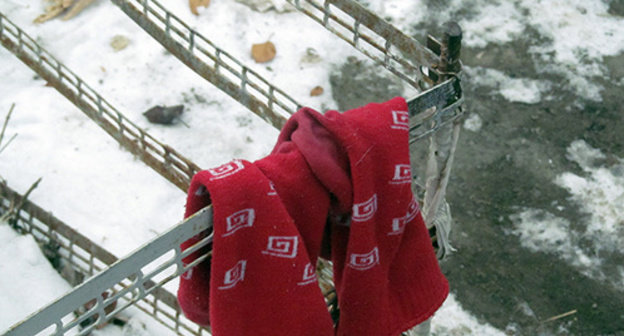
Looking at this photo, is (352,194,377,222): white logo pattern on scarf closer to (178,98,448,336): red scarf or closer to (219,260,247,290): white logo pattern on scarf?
(178,98,448,336): red scarf

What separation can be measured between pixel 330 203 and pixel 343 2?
0.98 m

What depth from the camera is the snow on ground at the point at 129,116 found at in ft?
14.6

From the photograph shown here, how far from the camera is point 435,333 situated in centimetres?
402

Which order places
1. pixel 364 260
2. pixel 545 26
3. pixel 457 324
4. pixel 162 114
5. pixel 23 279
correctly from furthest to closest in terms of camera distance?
1. pixel 545 26
2. pixel 162 114
3. pixel 457 324
4. pixel 23 279
5. pixel 364 260

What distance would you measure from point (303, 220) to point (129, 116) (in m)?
3.59

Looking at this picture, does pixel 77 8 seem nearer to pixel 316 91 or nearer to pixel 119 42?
pixel 119 42

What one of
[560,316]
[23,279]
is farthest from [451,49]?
[23,279]

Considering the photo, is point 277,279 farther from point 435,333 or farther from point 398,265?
point 435,333

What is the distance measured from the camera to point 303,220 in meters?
1.67

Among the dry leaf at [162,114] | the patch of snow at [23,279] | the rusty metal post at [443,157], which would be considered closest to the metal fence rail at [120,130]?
the rusty metal post at [443,157]

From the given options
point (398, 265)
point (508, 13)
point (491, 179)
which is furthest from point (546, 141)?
point (398, 265)

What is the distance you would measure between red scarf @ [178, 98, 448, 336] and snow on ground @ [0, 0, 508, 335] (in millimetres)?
2303

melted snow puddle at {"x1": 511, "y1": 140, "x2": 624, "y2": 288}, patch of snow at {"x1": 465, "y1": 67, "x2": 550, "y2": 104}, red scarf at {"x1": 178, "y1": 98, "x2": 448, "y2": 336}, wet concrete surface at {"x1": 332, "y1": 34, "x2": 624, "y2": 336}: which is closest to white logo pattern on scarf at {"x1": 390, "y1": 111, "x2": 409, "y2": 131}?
red scarf at {"x1": 178, "y1": 98, "x2": 448, "y2": 336}

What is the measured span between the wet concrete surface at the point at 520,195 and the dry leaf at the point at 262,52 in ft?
1.71
